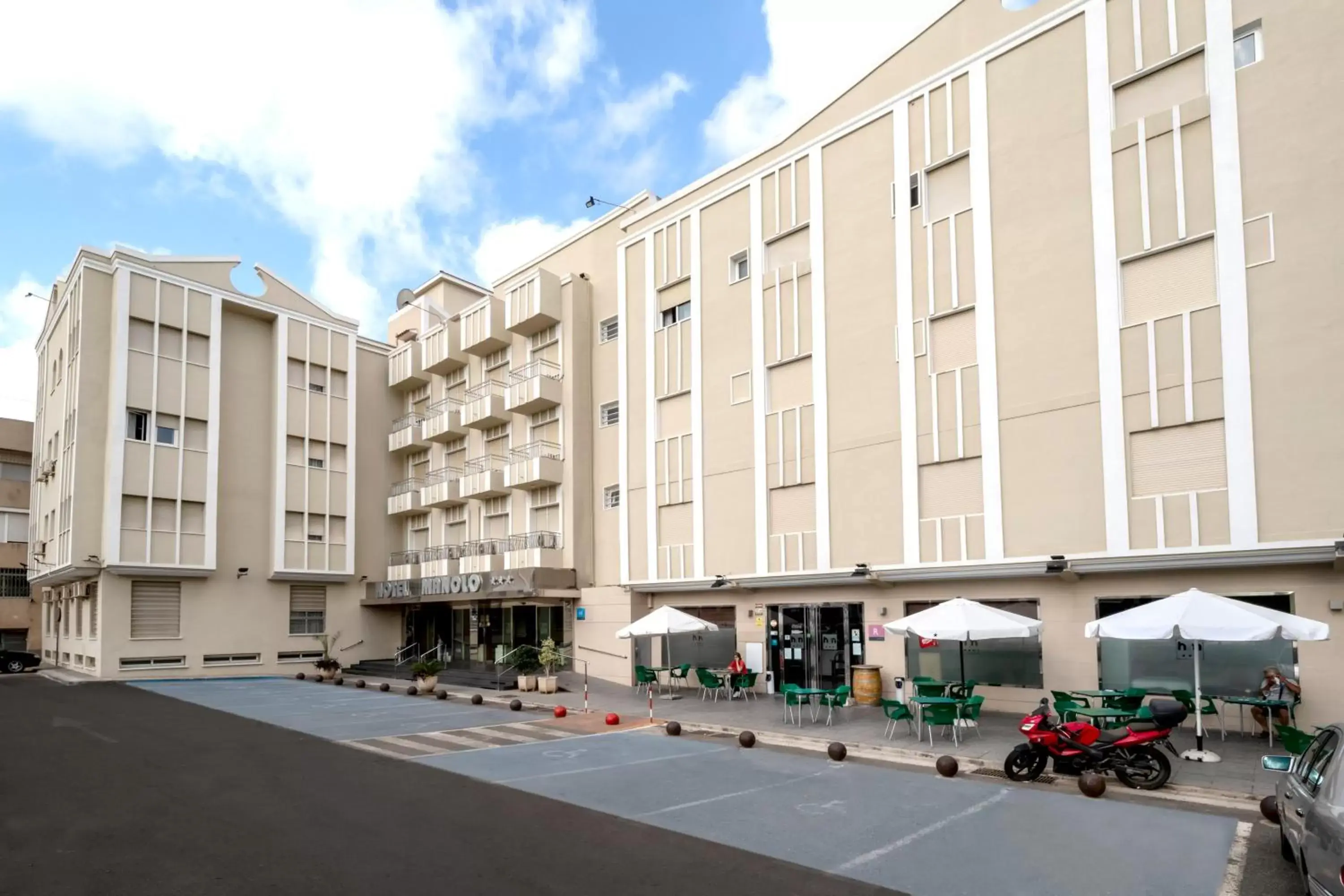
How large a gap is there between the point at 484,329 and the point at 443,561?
29.2ft

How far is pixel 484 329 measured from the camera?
3172cm

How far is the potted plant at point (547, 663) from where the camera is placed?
78.7ft

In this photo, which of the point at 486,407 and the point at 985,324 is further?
the point at 486,407

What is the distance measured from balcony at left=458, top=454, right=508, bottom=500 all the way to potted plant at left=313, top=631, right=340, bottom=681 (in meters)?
7.57

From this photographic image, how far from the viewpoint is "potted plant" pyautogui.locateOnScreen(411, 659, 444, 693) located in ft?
81.0

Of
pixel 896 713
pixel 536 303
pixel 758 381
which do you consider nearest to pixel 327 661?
pixel 536 303

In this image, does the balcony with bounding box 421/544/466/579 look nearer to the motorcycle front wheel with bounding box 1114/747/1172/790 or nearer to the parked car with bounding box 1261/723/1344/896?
the motorcycle front wheel with bounding box 1114/747/1172/790

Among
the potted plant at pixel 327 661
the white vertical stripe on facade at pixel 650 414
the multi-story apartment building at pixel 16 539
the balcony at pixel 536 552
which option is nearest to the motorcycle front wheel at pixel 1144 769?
the white vertical stripe on facade at pixel 650 414

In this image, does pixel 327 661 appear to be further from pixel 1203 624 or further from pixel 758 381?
pixel 1203 624

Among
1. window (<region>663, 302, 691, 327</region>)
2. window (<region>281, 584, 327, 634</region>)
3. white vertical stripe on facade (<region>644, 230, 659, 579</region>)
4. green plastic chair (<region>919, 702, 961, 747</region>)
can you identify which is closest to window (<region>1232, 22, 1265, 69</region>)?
green plastic chair (<region>919, 702, 961, 747</region>)

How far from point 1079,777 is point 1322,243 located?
10091 mm

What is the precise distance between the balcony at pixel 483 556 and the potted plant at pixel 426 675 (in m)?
4.38

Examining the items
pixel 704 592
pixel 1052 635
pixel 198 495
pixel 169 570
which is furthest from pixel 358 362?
pixel 1052 635

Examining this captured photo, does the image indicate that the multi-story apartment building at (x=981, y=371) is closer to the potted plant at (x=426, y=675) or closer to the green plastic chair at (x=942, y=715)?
the potted plant at (x=426, y=675)
